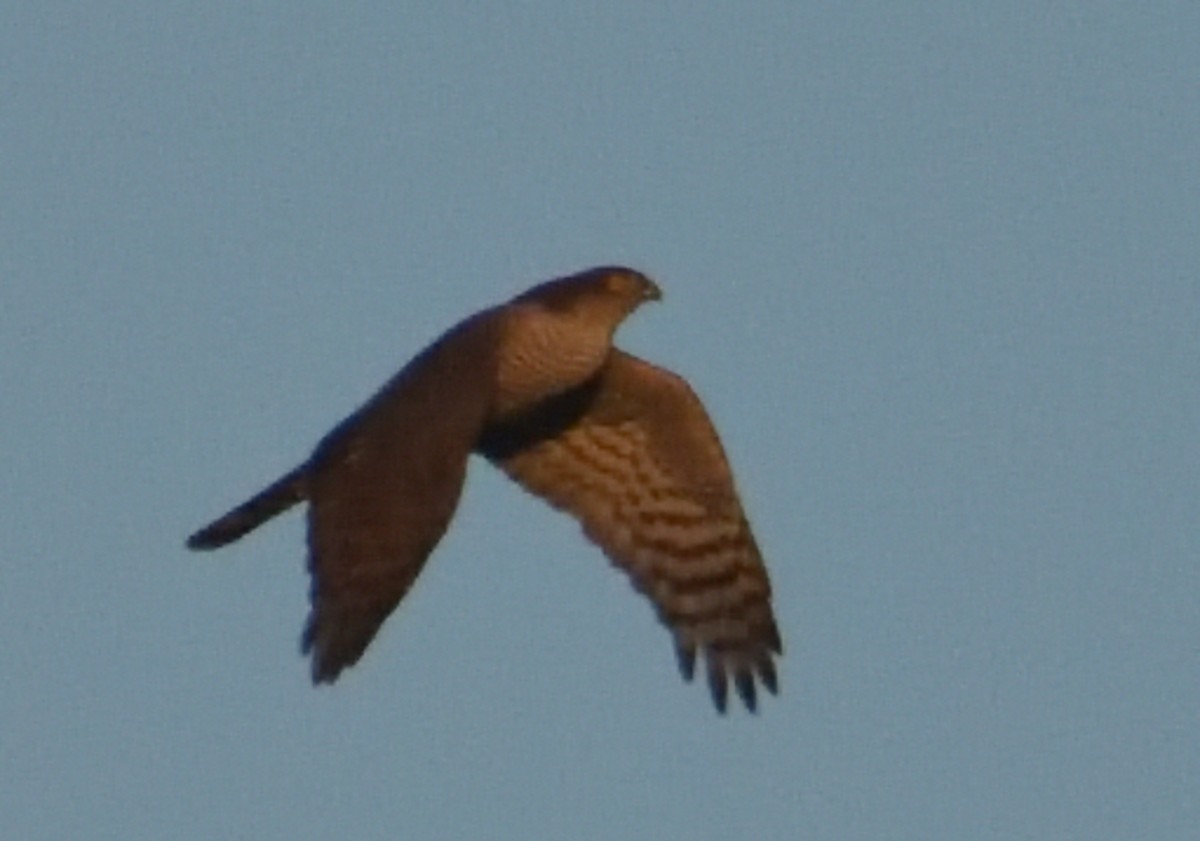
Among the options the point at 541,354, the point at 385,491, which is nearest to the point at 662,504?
the point at 541,354

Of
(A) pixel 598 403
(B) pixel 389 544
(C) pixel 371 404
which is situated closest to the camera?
(B) pixel 389 544

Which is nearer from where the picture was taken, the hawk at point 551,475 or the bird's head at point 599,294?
the hawk at point 551,475

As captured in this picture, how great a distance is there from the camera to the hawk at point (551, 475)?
18.2 metres

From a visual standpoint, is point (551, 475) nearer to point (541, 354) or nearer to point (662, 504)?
point (662, 504)

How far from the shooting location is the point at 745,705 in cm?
2130

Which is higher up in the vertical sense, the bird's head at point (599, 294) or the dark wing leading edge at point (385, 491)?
the bird's head at point (599, 294)

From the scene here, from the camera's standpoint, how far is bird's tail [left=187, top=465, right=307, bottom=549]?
757 inches

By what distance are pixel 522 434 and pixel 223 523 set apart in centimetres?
184

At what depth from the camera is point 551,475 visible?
2111 cm

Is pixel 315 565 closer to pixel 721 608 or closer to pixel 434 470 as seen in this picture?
pixel 434 470

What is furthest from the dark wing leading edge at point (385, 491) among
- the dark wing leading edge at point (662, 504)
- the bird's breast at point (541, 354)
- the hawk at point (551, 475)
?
the dark wing leading edge at point (662, 504)

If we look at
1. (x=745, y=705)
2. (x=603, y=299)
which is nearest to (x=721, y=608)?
(x=745, y=705)

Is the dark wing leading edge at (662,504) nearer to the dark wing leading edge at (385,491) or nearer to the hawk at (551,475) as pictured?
the hawk at (551,475)

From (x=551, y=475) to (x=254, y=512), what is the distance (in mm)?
1994
